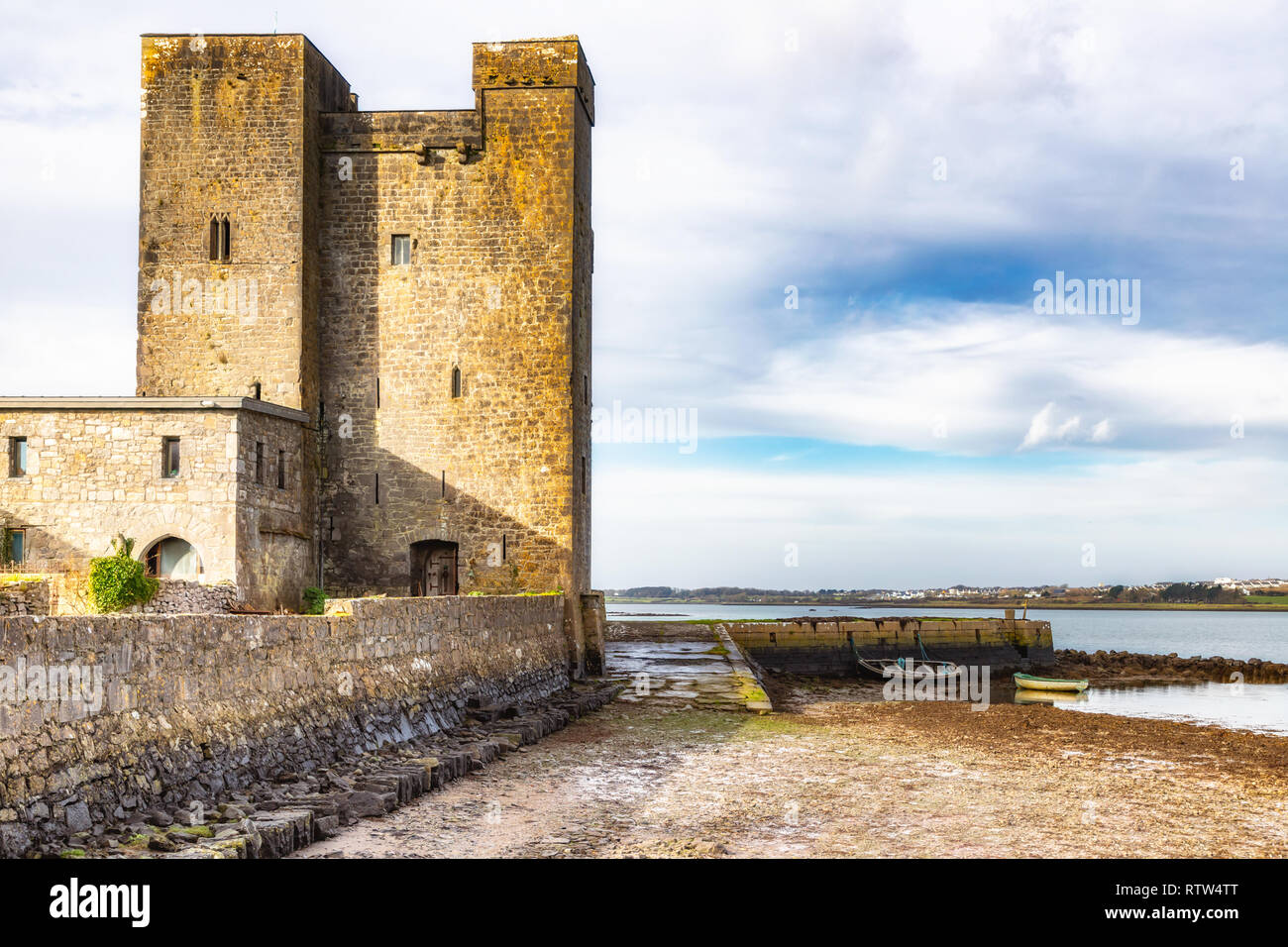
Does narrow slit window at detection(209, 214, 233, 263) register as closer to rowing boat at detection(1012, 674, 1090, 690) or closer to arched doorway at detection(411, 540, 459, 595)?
arched doorway at detection(411, 540, 459, 595)

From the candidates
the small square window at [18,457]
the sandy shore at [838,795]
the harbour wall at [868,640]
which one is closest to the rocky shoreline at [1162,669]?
the harbour wall at [868,640]

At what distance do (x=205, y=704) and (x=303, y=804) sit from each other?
1170mm

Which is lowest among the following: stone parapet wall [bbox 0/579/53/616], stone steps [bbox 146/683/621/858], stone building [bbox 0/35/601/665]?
stone steps [bbox 146/683/621/858]

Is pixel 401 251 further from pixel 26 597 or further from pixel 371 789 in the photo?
pixel 371 789

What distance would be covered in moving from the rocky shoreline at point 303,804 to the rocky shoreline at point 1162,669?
32.4m

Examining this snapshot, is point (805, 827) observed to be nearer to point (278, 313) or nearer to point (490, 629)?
point (490, 629)

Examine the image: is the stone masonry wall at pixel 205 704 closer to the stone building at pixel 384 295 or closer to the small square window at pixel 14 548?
the stone building at pixel 384 295

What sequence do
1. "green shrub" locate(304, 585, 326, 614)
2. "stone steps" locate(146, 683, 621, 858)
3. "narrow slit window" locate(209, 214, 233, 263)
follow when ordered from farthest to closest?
1. "narrow slit window" locate(209, 214, 233, 263)
2. "green shrub" locate(304, 585, 326, 614)
3. "stone steps" locate(146, 683, 621, 858)

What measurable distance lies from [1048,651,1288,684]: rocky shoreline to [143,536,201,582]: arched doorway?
3153 centimetres

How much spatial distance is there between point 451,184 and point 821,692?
16.3m

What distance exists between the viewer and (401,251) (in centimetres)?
2309

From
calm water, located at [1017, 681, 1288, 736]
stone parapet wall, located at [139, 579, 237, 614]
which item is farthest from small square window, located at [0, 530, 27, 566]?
calm water, located at [1017, 681, 1288, 736]

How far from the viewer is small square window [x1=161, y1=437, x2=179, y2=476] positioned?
19.5 m

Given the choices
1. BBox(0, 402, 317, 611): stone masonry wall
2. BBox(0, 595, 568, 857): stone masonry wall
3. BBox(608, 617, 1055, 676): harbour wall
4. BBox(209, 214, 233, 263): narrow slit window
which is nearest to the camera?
BBox(0, 595, 568, 857): stone masonry wall
